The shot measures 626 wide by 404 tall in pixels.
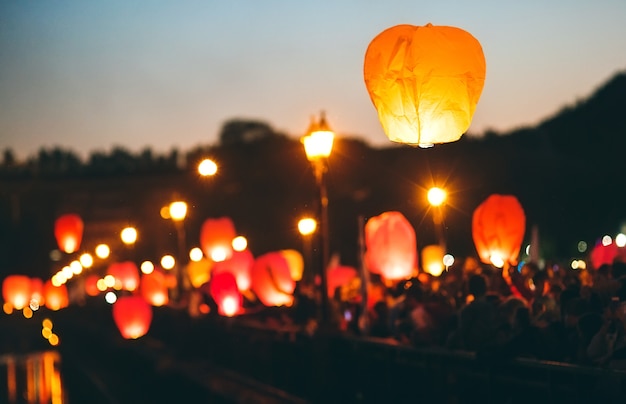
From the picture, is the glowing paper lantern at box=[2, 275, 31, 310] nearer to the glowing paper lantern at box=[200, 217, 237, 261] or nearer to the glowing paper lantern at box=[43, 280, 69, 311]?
the glowing paper lantern at box=[43, 280, 69, 311]

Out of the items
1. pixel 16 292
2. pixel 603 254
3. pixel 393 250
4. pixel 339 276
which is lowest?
pixel 603 254

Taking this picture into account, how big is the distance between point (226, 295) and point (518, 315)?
10.7 meters

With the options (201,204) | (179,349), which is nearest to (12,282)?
(201,204)

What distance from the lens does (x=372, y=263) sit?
17.0m

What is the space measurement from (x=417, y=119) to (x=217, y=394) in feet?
30.7

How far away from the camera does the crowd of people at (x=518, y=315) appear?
8820 millimetres

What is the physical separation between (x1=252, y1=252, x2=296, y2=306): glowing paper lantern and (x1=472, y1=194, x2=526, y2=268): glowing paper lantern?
462cm

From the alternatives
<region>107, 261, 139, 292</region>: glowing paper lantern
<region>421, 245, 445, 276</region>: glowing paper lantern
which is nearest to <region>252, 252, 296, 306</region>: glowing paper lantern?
<region>421, 245, 445, 276</region>: glowing paper lantern

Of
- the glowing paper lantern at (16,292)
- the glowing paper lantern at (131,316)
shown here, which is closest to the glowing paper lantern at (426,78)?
the glowing paper lantern at (131,316)

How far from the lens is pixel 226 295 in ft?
64.5

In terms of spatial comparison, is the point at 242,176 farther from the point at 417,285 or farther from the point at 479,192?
the point at 417,285

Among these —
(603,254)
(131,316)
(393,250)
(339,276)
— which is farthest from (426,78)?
(131,316)

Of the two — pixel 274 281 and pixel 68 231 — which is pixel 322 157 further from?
pixel 68 231

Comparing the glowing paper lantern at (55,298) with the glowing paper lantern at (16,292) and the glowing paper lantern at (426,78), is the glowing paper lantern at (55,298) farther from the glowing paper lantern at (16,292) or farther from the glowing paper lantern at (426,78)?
the glowing paper lantern at (426,78)
